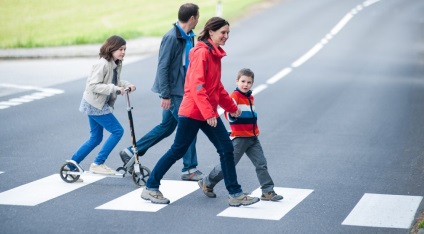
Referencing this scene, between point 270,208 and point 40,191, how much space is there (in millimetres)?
2622

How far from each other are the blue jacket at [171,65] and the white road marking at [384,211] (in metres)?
2.56

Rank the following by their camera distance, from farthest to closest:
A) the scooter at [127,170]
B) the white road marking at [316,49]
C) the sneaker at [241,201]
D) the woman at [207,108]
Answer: the white road marking at [316,49]
the scooter at [127,170]
the sneaker at [241,201]
the woman at [207,108]

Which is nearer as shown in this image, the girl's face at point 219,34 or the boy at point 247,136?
the girl's face at point 219,34

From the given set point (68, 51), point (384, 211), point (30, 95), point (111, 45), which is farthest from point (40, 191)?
point (68, 51)

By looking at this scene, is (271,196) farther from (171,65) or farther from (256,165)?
(171,65)

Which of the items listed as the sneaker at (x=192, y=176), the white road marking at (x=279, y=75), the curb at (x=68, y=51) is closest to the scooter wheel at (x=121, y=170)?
the sneaker at (x=192, y=176)

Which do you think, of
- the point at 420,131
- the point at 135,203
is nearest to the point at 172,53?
the point at 135,203

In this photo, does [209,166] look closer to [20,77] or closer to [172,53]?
[172,53]

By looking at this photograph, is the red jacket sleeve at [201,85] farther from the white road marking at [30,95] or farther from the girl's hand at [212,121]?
the white road marking at [30,95]

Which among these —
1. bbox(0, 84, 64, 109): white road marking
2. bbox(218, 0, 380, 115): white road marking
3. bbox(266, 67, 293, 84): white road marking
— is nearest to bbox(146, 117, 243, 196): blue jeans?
bbox(218, 0, 380, 115): white road marking

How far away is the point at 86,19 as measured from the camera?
44469 millimetres

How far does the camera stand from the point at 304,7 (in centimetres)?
4497

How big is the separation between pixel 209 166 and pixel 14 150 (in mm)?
2912

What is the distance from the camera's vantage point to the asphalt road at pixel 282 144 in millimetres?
9406
